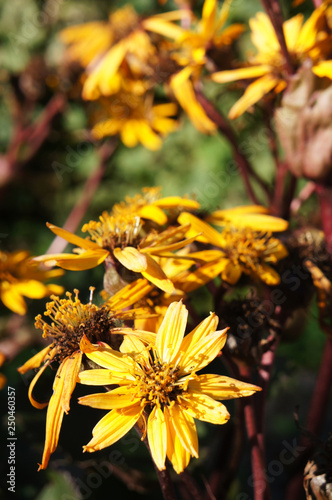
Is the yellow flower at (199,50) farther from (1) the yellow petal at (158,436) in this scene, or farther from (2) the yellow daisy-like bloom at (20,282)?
(1) the yellow petal at (158,436)

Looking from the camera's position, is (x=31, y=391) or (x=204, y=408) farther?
(x=31, y=391)

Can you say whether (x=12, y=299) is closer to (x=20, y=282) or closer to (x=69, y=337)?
(x=20, y=282)

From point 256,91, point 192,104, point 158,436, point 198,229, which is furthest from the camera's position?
point 192,104

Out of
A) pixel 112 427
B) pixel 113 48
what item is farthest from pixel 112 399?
pixel 113 48

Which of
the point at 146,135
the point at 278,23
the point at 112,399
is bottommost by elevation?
the point at 146,135

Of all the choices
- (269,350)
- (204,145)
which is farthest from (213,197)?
(269,350)

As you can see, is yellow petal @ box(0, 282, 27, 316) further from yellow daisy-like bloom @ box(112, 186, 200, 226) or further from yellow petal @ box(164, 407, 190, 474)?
yellow petal @ box(164, 407, 190, 474)
